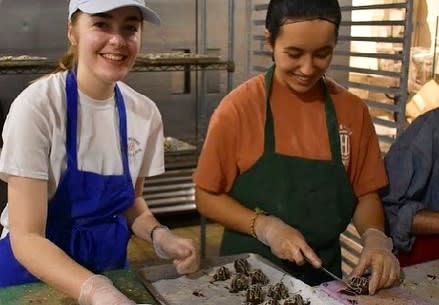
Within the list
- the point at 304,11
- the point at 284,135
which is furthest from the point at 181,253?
the point at 304,11

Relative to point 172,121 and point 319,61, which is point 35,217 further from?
point 172,121

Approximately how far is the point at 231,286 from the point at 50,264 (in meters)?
0.52

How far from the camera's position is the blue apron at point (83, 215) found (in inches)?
63.3

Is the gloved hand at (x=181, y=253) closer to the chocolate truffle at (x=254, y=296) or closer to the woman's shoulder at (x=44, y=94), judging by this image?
the chocolate truffle at (x=254, y=296)

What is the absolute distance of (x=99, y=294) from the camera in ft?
4.41

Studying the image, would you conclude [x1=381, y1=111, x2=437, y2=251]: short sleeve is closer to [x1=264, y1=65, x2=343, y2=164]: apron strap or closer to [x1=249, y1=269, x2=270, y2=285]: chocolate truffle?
Result: [x1=264, y1=65, x2=343, y2=164]: apron strap

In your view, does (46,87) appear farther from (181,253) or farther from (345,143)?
(345,143)

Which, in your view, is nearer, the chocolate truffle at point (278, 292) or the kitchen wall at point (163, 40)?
the chocolate truffle at point (278, 292)

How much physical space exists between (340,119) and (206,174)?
0.50 meters

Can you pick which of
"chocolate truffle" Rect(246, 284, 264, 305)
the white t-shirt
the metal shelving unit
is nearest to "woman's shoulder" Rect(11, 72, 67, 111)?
Answer: the white t-shirt

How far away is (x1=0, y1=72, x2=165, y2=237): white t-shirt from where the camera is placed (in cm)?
147

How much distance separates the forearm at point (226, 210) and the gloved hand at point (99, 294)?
550 mm

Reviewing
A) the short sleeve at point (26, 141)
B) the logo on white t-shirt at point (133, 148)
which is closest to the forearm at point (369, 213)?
the logo on white t-shirt at point (133, 148)

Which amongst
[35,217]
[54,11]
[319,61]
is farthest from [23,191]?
[54,11]
